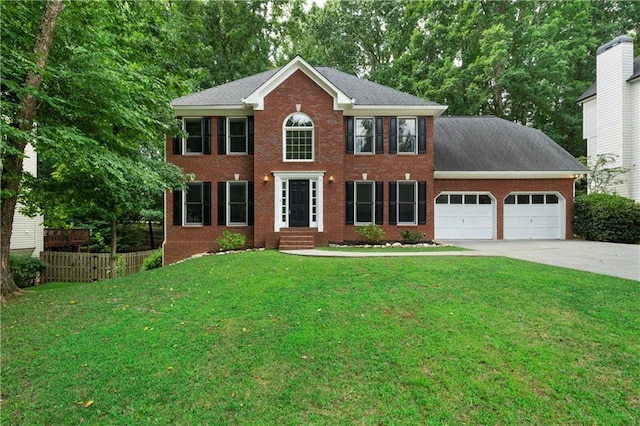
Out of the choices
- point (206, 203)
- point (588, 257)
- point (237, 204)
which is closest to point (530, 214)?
point (588, 257)

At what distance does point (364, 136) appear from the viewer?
49.7 feet

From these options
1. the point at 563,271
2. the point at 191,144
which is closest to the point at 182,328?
the point at 563,271

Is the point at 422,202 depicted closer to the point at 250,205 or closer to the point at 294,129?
the point at 294,129

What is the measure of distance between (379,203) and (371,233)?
1.57m

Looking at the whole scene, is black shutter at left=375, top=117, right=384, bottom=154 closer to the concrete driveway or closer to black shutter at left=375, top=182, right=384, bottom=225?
black shutter at left=375, top=182, right=384, bottom=225

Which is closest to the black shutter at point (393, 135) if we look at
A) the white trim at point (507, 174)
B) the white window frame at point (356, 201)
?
the white window frame at point (356, 201)

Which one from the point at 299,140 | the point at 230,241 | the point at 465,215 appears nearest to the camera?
the point at 230,241

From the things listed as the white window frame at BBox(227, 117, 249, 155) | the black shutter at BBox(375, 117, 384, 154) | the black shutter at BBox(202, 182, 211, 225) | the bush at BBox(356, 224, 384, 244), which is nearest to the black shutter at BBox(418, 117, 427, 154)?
the black shutter at BBox(375, 117, 384, 154)

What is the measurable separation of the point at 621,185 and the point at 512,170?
6.96 metres

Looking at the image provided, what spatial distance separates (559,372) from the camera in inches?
161

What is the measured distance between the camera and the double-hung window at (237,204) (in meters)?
14.8

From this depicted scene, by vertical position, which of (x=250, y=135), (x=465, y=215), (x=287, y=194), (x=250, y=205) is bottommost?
(x=465, y=215)

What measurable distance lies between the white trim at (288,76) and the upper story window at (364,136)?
1.23 meters

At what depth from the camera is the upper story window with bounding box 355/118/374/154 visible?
15094 millimetres
